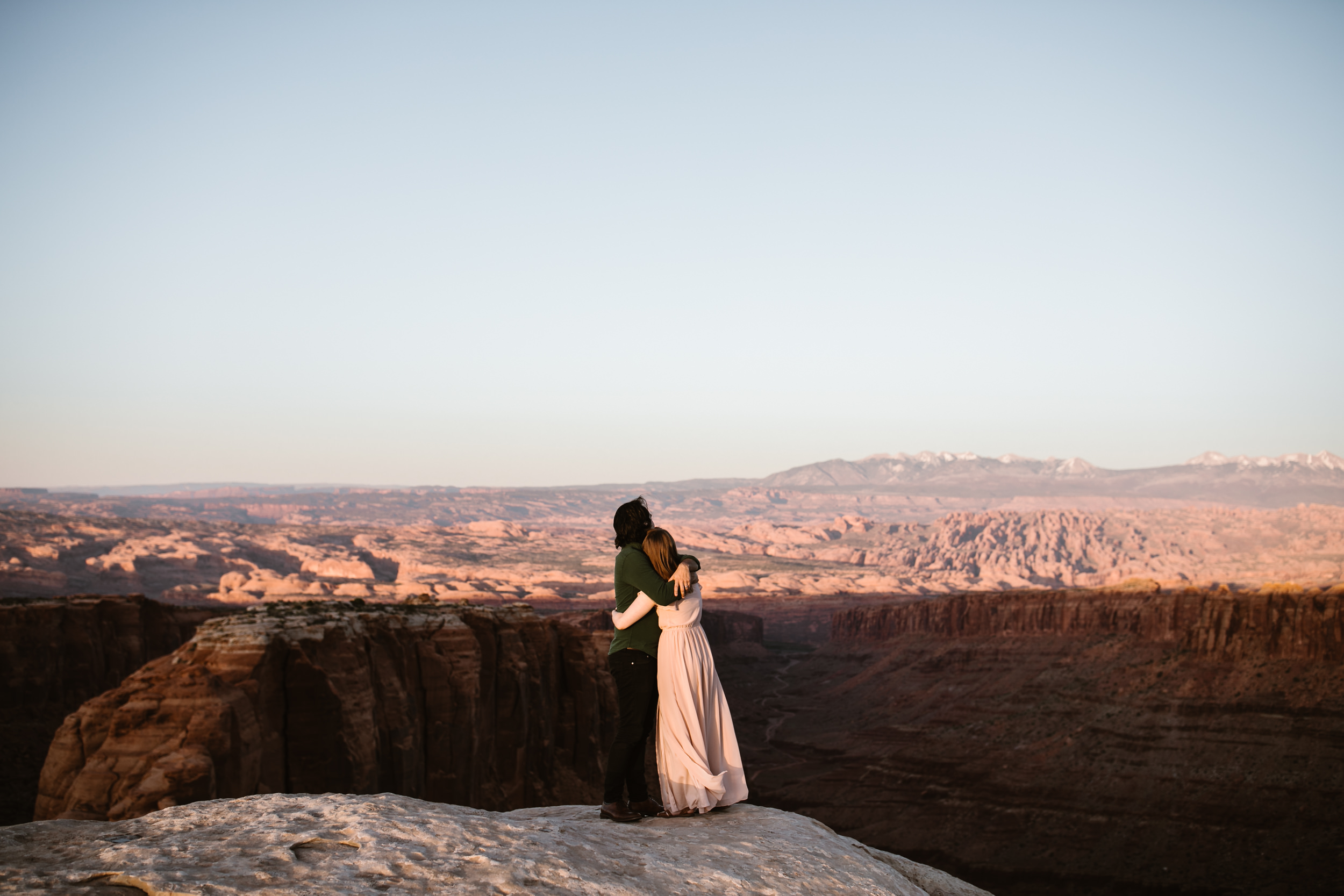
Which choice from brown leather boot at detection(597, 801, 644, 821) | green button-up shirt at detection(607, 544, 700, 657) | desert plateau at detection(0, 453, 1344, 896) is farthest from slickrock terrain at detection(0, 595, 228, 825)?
green button-up shirt at detection(607, 544, 700, 657)

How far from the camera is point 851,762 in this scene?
66.2 meters

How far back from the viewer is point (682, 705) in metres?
8.02

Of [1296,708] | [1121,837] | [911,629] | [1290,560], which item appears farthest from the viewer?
[1290,560]

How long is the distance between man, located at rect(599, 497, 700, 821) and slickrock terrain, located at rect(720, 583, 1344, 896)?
4103cm

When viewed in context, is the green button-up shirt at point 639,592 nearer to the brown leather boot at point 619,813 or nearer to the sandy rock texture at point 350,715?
the brown leather boot at point 619,813

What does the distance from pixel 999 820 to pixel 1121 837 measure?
692 centimetres

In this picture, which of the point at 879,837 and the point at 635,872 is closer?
the point at 635,872

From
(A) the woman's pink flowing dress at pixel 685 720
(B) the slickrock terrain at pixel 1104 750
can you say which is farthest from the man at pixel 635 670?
(B) the slickrock terrain at pixel 1104 750

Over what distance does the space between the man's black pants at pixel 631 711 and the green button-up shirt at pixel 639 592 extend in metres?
0.09

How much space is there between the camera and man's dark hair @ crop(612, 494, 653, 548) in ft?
27.4

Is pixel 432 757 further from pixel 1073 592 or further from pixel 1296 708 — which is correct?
pixel 1073 592

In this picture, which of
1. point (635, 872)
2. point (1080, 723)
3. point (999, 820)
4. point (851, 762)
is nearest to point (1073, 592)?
point (1080, 723)

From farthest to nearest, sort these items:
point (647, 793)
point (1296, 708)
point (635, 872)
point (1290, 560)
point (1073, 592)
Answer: point (1290, 560) < point (1073, 592) < point (1296, 708) < point (647, 793) < point (635, 872)

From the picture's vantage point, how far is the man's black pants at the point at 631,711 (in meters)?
8.10
